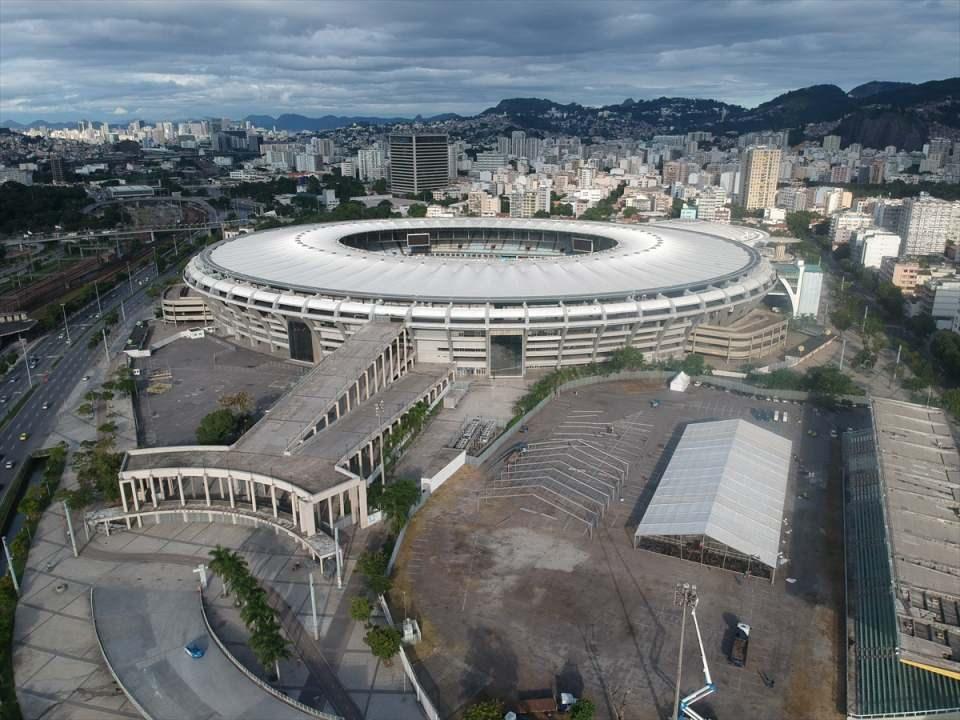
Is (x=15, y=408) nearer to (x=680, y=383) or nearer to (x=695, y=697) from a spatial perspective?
(x=680, y=383)

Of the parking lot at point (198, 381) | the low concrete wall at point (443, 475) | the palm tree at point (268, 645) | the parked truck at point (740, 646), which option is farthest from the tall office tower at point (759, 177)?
the palm tree at point (268, 645)

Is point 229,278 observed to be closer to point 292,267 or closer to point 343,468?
point 292,267

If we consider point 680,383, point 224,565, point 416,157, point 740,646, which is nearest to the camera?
point 740,646

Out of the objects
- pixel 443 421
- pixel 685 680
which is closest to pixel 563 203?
pixel 443 421

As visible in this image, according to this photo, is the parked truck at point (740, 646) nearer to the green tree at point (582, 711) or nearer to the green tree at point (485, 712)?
the green tree at point (582, 711)

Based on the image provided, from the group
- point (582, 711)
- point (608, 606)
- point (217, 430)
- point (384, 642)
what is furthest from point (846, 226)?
point (384, 642)
